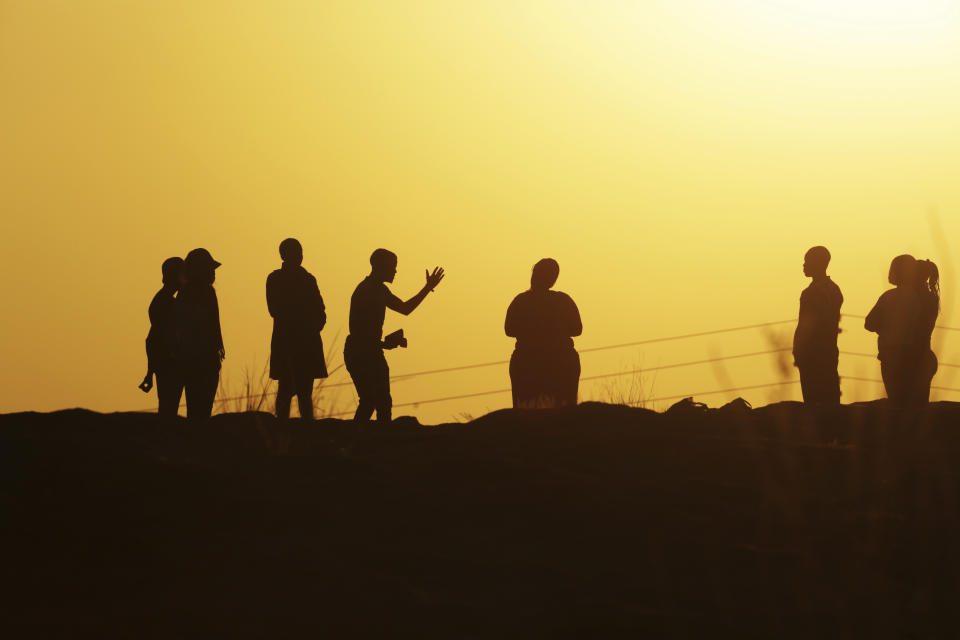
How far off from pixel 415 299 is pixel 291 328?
102 centimetres

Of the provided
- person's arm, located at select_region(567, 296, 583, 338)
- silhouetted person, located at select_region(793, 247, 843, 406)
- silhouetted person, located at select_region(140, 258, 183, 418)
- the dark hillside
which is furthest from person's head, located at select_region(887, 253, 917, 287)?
silhouetted person, located at select_region(140, 258, 183, 418)

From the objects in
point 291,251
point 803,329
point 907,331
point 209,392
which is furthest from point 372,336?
point 907,331

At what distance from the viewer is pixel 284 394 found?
12164 mm

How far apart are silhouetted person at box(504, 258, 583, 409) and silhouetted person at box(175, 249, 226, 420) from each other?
230 centimetres

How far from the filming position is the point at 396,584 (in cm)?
727

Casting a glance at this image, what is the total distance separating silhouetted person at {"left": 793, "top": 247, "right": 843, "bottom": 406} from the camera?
13.2m

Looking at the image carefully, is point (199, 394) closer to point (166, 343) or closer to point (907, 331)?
point (166, 343)

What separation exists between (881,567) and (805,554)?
0.40 meters

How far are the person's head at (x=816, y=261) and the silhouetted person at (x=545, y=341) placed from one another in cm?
263

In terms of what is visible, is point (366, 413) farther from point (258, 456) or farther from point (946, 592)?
point (946, 592)

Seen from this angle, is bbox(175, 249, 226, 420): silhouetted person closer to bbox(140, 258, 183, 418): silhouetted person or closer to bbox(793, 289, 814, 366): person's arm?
bbox(140, 258, 183, 418): silhouetted person

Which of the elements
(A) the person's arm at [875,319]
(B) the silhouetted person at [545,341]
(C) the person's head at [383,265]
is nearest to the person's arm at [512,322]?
(B) the silhouetted person at [545,341]

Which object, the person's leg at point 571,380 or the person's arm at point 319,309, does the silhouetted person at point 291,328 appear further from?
the person's leg at point 571,380

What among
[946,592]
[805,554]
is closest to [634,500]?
[805,554]
